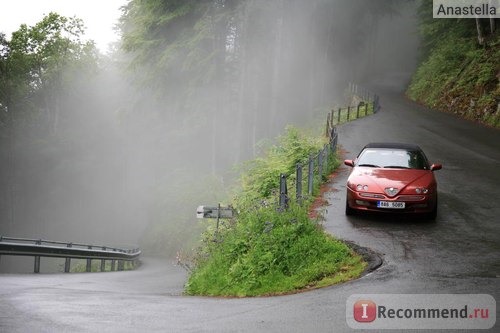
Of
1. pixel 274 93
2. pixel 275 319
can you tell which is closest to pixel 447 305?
pixel 275 319

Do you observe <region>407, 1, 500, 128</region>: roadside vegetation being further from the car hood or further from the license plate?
the license plate

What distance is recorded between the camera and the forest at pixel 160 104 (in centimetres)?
3547

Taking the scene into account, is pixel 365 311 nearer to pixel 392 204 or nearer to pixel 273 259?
pixel 273 259

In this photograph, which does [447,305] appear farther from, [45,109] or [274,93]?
[45,109]

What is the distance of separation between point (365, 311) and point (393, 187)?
623 centimetres

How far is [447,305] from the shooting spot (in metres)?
7.63

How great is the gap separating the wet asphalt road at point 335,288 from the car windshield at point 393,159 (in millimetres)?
1418

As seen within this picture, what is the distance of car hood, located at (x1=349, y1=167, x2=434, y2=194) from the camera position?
13375mm

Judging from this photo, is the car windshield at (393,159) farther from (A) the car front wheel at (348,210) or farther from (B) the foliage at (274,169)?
(B) the foliage at (274,169)

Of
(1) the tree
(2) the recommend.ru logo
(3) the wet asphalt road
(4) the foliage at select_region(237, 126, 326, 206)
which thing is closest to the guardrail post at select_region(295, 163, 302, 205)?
(3) the wet asphalt road

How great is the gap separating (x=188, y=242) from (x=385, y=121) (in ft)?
46.9

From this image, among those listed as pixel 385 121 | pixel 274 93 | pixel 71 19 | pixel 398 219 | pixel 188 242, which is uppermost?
pixel 71 19

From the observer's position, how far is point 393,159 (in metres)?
14.9

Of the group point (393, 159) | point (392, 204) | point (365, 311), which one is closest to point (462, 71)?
point (393, 159)
